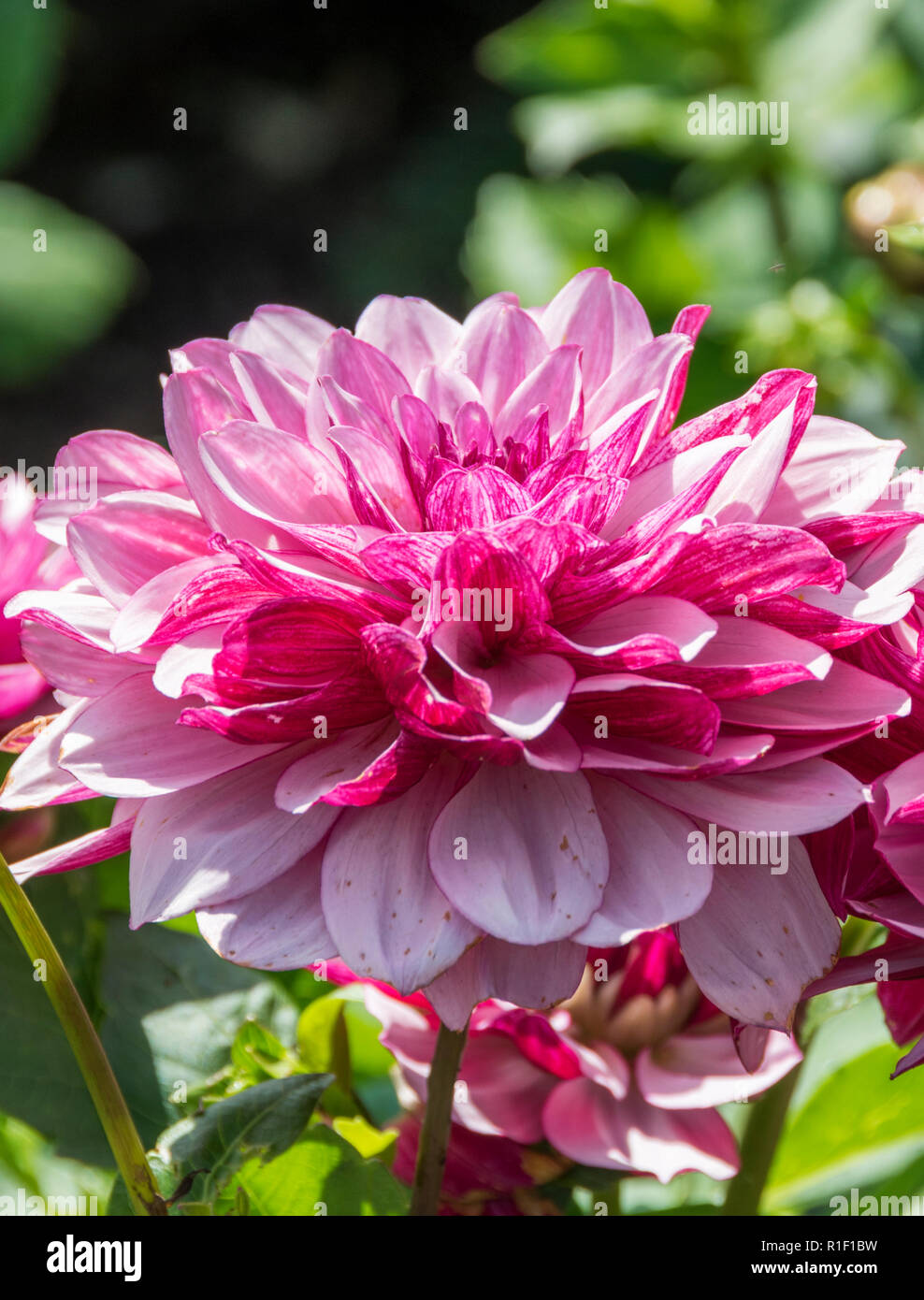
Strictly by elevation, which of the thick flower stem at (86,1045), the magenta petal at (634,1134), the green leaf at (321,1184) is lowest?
the magenta petal at (634,1134)

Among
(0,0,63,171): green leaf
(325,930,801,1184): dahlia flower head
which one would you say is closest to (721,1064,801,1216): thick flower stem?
(325,930,801,1184): dahlia flower head

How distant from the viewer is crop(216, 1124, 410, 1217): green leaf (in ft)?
0.89

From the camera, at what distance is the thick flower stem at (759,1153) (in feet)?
1.04

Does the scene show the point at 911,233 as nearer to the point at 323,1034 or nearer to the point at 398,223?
the point at 323,1034

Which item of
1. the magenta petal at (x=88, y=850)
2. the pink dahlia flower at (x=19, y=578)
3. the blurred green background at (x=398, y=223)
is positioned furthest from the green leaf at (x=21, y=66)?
the magenta petal at (x=88, y=850)

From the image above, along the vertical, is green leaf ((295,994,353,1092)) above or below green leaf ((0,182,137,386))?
below

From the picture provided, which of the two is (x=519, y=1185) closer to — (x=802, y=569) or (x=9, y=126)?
(x=802, y=569)

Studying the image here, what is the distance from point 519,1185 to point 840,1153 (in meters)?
0.10

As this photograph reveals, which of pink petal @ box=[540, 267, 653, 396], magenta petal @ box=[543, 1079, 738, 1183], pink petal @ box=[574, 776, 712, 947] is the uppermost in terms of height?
pink petal @ box=[540, 267, 653, 396]

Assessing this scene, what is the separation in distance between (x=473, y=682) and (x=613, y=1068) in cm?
15

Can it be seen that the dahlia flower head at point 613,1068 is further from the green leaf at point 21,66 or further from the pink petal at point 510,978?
the green leaf at point 21,66

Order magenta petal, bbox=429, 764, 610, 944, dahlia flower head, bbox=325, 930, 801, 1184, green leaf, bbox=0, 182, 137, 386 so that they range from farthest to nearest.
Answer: green leaf, bbox=0, 182, 137, 386 < dahlia flower head, bbox=325, 930, 801, 1184 < magenta petal, bbox=429, 764, 610, 944

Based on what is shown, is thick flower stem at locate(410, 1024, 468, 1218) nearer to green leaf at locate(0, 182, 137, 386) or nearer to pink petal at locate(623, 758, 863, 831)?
pink petal at locate(623, 758, 863, 831)

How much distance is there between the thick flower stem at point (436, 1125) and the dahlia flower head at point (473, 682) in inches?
1.5
